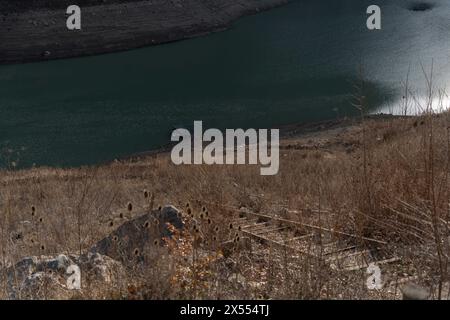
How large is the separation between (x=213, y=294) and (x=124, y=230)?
1645 millimetres

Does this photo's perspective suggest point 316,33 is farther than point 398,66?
Yes

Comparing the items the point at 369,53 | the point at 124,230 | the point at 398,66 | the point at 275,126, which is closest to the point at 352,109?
the point at 275,126

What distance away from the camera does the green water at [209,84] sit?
802 inches

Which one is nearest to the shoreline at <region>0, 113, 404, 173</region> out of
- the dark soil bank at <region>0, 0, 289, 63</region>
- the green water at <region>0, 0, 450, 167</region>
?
the green water at <region>0, 0, 450, 167</region>

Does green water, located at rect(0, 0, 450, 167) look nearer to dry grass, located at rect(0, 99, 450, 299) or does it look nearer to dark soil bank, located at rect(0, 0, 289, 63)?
dark soil bank, located at rect(0, 0, 289, 63)

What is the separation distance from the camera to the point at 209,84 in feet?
82.6

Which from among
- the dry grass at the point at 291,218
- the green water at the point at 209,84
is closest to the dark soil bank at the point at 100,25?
the green water at the point at 209,84

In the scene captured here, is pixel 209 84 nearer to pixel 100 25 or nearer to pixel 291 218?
pixel 100 25

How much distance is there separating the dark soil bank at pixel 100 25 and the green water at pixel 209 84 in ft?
2.96

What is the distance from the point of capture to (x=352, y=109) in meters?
21.5

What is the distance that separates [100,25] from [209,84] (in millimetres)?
10863
